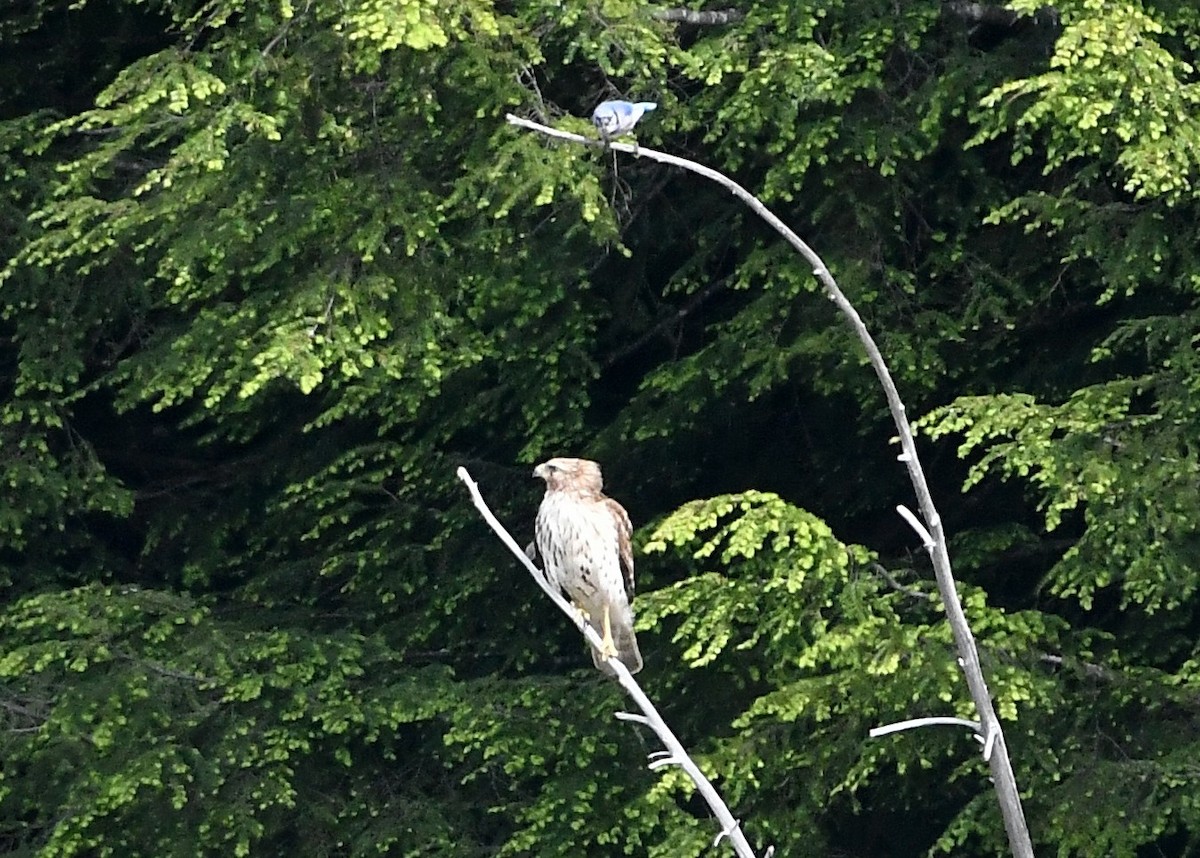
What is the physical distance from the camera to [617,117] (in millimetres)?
4047

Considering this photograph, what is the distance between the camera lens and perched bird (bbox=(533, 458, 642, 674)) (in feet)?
16.9

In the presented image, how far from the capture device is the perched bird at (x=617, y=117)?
3906 millimetres

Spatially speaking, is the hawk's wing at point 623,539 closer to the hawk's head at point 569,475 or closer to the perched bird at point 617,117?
the hawk's head at point 569,475

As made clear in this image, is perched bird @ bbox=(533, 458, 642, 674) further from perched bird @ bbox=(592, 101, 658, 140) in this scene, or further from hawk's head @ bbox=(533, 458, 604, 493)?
perched bird @ bbox=(592, 101, 658, 140)

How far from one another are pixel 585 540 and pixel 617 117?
4.88ft

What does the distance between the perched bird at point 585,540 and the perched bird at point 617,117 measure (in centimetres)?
123

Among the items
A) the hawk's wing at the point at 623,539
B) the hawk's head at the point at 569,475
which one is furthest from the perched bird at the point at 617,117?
the hawk's wing at the point at 623,539

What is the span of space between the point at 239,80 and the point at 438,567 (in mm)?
2065

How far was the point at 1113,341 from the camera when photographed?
17.5 feet

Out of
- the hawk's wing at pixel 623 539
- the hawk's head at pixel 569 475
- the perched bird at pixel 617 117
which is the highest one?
the perched bird at pixel 617 117

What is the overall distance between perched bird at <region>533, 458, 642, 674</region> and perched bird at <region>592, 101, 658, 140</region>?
123 cm

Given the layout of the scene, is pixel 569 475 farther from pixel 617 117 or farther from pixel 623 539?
pixel 617 117

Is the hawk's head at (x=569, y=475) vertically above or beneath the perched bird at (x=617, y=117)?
beneath

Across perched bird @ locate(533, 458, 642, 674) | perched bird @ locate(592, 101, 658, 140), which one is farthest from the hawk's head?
perched bird @ locate(592, 101, 658, 140)
